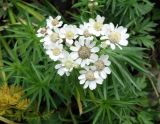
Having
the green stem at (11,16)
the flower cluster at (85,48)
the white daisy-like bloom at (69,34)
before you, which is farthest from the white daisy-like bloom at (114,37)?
the green stem at (11,16)

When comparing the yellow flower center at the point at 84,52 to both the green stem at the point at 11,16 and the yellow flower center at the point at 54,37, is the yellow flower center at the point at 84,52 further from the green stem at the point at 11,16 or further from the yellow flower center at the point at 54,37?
the green stem at the point at 11,16

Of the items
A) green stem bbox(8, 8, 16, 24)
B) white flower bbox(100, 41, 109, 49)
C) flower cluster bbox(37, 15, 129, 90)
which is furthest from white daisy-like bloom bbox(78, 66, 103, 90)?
green stem bbox(8, 8, 16, 24)

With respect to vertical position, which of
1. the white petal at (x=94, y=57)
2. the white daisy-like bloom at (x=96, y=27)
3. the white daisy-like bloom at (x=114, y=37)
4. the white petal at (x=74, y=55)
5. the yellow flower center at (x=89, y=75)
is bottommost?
the yellow flower center at (x=89, y=75)

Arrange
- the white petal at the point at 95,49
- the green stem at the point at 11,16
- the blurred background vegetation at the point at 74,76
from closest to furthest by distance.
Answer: the white petal at the point at 95,49, the blurred background vegetation at the point at 74,76, the green stem at the point at 11,16

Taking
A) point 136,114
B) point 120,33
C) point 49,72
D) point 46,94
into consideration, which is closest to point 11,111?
point 46,94

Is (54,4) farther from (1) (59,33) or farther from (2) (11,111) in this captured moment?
(1) (59,33)

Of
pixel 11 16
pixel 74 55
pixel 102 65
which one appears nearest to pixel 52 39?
pixel 74 55

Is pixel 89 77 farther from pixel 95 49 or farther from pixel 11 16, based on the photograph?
pixel 11 16

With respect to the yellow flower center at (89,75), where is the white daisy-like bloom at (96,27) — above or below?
above

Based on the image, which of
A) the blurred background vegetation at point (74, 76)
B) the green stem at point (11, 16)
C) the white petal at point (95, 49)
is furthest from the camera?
the green stem at point (11, 16)
